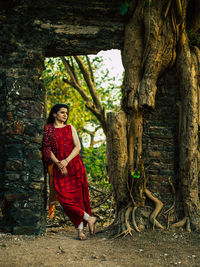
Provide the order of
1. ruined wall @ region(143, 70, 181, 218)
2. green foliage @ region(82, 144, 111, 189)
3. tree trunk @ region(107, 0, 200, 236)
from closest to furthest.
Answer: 1. tree trunk @ region(107, 0, 200, 236)
2. ruined wall @ region(143, 70, 181, 218)
3. green foliage @ region(82, 144, 111, 189)

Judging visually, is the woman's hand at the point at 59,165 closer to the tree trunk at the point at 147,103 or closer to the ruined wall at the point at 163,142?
the tree trunk at the point at 147,103

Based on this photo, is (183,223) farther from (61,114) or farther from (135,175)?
(61,114)

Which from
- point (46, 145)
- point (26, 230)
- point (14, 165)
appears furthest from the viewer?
point (46, 145)

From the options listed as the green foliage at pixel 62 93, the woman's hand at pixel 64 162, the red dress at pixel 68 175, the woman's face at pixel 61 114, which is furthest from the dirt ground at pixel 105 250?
the green foliage at pixel 62 93

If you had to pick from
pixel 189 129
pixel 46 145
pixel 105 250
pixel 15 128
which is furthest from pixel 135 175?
pixel 15 128

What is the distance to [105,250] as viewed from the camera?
3.88 metres

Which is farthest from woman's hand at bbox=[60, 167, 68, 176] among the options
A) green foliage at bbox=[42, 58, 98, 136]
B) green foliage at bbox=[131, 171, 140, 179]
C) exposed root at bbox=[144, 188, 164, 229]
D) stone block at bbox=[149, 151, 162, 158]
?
green foliage at bbox=[42, 58, 98, 136]

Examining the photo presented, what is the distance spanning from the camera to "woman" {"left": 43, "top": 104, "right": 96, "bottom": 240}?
4.45 m

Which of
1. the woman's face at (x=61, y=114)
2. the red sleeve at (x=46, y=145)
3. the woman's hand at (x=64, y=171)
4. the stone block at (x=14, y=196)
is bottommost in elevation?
the stone block at (x=14, y=196)

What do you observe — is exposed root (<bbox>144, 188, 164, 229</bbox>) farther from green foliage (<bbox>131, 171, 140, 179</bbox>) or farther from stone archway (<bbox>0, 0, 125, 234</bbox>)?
stone archway (<bbox>0, 0, 125, 234</bbox>)

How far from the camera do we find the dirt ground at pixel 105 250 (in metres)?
3.39

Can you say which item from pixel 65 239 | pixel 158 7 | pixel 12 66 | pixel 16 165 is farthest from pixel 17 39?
pixel 65 239

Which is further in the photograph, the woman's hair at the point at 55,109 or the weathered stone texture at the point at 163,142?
the weathered stone texture at the point at 163,142

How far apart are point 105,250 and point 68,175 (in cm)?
123
